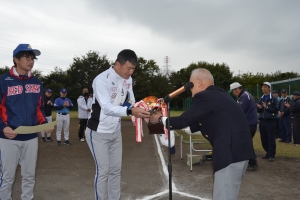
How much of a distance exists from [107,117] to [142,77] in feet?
120

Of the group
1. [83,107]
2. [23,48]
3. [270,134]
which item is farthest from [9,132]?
[83,107]

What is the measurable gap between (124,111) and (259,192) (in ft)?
11.4

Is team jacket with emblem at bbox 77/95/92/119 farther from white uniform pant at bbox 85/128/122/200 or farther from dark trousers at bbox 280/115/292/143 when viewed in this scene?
white uniform pant at bbox 85/128/122/200

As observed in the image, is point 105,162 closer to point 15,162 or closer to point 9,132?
point 15,162

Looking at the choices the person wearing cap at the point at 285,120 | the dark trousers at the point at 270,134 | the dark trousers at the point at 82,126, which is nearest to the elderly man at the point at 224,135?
the dark trousers at the point at 270,134

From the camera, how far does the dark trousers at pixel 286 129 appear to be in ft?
46.5

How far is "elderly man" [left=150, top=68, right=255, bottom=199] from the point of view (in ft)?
11.4

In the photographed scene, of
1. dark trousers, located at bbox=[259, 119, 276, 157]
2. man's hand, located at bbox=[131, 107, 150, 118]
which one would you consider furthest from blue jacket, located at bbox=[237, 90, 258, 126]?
man's hand, located at bbox=[131, 107, 150, 118]

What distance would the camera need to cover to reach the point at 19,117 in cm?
446

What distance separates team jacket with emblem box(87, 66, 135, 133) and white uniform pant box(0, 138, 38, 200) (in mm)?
939

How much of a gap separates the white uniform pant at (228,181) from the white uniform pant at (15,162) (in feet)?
8.78

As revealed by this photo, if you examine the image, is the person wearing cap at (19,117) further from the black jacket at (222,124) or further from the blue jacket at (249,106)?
the blue jacket at (249,106)

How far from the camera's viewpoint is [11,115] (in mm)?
4457

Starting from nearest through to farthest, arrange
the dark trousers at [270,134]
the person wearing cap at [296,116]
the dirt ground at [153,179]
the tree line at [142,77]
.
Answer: the dirt ground at [153,179] → the dark trousers at [270,134] → the person wearing cap at [296,116] → the tree line at [142,77]
